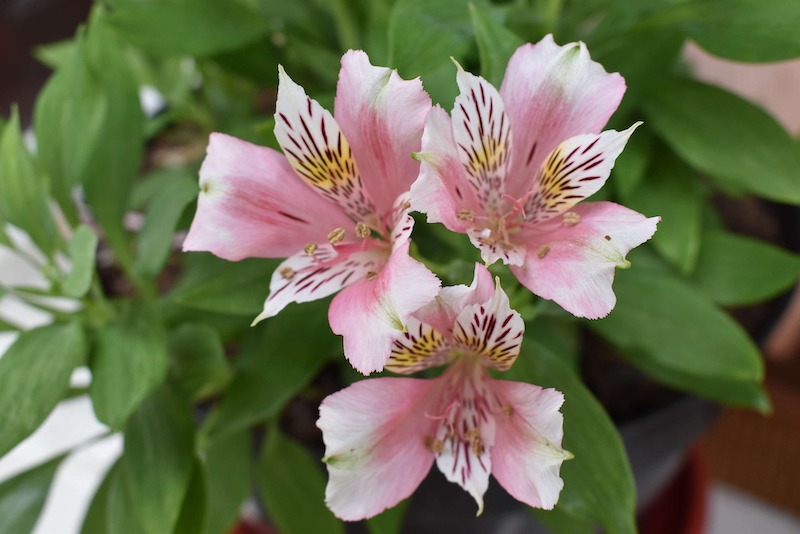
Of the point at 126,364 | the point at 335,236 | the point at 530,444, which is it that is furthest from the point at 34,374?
the point at 530,444

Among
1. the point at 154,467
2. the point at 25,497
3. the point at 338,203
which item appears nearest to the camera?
the point at 338,203

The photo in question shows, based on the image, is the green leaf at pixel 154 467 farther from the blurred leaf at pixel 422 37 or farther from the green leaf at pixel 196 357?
the blurred leaf at pixel 422 37

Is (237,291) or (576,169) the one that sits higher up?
(576,169)

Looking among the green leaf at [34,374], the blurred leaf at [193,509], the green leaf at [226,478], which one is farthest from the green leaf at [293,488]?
the green leaf at [34,374]

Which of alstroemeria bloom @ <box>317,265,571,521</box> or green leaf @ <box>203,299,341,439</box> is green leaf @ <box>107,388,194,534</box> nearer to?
green leaf @ <box>203,299,341,439</box>

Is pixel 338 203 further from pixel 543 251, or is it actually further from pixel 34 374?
pixel 34 374

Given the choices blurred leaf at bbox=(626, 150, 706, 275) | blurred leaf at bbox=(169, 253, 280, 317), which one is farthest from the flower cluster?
blurred leaf at bbox=(626, 150, 706, 275)
